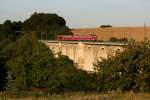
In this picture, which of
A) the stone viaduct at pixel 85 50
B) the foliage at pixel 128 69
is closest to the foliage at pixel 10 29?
the stone viaduct at pixel 85 50

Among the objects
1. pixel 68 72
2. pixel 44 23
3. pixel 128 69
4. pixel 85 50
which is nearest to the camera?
pixel 128 69

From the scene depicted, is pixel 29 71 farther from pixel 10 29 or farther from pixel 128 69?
pixel 10 29

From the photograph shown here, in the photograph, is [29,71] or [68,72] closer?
[68,72]

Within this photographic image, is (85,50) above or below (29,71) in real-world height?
below

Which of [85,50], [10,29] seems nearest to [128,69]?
[85,50]

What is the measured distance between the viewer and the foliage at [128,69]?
63.7 ft

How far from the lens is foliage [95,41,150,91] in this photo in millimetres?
19422

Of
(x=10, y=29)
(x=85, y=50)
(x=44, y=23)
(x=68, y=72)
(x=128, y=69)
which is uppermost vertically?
(x=128, y=69)

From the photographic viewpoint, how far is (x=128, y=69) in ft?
66.2

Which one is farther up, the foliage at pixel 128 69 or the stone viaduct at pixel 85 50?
the foliage at pixel 128 69

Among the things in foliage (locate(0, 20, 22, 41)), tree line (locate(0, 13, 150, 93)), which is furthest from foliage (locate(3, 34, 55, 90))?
foliage (locate(0, 20, 22, 41))

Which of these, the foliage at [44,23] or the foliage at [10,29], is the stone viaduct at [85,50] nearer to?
the foliage at [10,29]

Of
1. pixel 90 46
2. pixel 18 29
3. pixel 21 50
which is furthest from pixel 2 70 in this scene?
pixel 18 29

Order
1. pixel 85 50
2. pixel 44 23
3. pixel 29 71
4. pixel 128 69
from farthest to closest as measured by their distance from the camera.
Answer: pixel 44 23 → pixel 85 50 → pixel 29 71 → pixel 128 69
